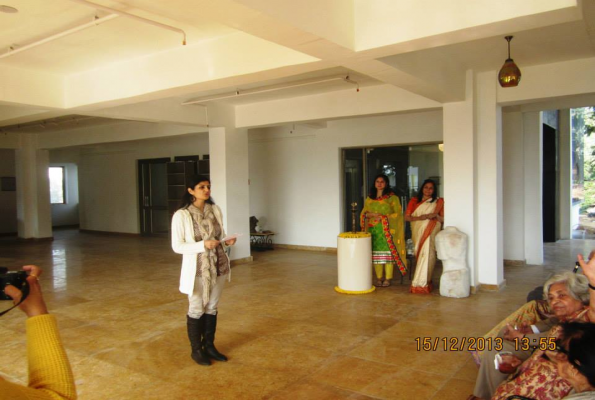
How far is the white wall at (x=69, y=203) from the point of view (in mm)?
16438

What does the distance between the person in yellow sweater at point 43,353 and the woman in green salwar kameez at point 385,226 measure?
5.21 metres

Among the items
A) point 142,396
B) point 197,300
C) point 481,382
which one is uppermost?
point 197,300

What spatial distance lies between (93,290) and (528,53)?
6218 mm

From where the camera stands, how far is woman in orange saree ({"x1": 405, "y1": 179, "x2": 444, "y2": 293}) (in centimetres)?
613

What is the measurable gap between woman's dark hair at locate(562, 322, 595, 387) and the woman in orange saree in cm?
412

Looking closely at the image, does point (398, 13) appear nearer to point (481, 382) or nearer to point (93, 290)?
point (481, 382)

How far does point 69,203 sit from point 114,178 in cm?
381

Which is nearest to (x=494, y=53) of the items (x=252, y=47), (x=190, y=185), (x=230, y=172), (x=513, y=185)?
(x=252, y=47)

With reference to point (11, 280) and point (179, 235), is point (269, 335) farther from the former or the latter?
point (11, 280)

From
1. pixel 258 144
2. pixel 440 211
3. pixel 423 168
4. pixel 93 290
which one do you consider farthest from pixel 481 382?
pixel 258 144

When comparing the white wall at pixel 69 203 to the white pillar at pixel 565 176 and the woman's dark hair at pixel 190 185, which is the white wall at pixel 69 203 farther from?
the white pillar at pixel 565 176

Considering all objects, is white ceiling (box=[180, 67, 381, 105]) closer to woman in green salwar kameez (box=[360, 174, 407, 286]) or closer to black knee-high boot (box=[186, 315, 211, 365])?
woman in green salwar kameez (box=[360, 174, 407, 286])

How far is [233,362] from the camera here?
3.91 metres

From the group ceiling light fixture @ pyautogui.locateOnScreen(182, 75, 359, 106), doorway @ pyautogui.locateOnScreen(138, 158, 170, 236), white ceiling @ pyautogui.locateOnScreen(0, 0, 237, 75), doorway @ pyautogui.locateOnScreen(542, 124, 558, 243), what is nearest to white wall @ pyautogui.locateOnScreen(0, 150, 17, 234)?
doorway @ pyautogui.locateOnScreen(138, 158, 170, 236)
